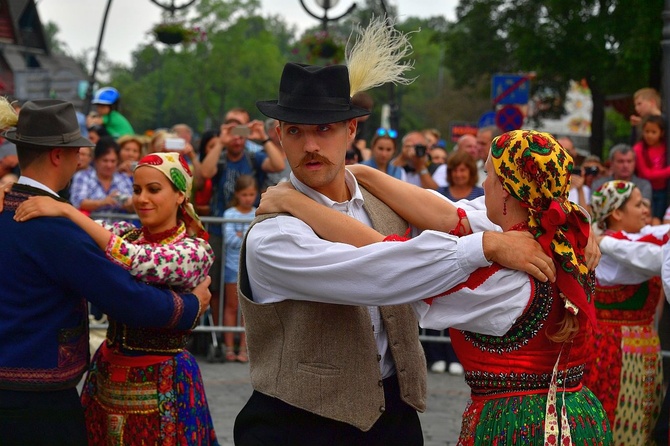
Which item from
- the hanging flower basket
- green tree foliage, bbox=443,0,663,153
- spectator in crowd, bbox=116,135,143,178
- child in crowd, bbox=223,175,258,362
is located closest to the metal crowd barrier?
child in crowd, bbox=223,175,258,362

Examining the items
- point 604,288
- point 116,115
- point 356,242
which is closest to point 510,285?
point 356,242

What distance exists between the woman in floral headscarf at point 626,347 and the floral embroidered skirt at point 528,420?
2617mm

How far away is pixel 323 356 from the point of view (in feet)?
11.3

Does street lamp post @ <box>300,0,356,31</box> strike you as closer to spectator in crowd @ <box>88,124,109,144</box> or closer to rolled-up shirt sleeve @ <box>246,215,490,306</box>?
spectator in crowd @ <box>88,124,109,144</box>

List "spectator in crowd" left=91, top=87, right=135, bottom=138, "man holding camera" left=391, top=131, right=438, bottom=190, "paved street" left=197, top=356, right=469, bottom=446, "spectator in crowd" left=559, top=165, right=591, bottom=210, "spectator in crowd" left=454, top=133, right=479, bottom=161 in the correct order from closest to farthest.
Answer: "paved street" left=197, top=356, right=469, bottom=446 → "spectator in crowd" left=559, top=165, right=591, bottom=210 → "man holding camera" left=391, top=131, right=438, bottom=190 → "spectator in crowd" left=454, top=133, right=479, bottom=161 → "spectator in crowd" left=91, top=87, right=135, bottom=138

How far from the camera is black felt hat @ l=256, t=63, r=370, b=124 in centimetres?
346

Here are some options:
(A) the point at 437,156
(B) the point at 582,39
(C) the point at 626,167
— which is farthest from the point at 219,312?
(B) the point at 582,39

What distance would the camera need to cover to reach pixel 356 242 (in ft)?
11.1

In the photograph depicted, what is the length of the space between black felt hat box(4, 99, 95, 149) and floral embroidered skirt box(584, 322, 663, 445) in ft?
11.0

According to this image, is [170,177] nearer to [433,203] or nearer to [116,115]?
[433,203]

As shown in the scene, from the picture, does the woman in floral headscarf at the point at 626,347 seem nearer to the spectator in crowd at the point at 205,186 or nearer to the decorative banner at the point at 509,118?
the spectator in crowd at the point at 205,186

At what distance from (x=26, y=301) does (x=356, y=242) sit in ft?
5.05

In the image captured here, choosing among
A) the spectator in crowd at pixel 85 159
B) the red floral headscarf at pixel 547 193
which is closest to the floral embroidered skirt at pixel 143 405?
the red floral headscarf at pixel 547 193

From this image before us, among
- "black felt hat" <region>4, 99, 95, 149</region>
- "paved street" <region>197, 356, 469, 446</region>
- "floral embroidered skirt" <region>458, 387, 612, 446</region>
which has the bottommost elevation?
"paved street" <region>197, 356, 469, 446</region>
